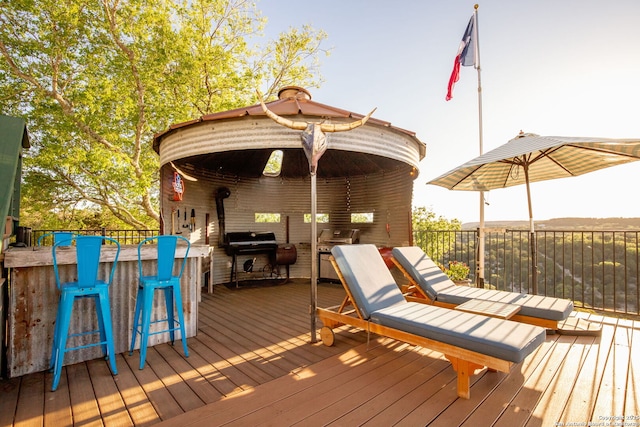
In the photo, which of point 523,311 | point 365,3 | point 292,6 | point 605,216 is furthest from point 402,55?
point 605,216

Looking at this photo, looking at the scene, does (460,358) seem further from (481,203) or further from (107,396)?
(481,203)

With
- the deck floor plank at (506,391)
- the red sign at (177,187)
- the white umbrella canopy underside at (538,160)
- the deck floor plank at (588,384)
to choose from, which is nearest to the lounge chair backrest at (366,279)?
the deck floor plank at (506,391)

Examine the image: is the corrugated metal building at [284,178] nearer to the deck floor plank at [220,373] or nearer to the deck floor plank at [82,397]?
the deck floor plank at [220,373]

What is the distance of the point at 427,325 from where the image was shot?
2.63 metres

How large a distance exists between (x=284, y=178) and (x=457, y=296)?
19.7 ft

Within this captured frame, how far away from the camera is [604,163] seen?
4402 millimetres

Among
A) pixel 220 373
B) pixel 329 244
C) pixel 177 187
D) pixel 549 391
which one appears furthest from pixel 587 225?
pixel 177 187

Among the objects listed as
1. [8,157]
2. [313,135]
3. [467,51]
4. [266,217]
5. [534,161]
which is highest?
[467,51]

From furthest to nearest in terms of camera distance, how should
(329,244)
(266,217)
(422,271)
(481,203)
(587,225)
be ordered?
1. (266,217)
2. (329,244)
3. (587,225)
4. (481,203)
5. (422,271)

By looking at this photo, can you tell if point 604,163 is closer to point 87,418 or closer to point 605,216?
point 87,418

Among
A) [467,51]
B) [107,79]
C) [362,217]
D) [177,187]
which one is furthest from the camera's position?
[107,79]

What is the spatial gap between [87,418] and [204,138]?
3.90 m

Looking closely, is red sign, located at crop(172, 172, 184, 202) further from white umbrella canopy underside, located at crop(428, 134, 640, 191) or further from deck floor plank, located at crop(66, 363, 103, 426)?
white umbrella canopy underside, located at crop(428, 134, 640, 191)

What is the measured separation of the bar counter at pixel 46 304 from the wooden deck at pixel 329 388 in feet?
0.56
